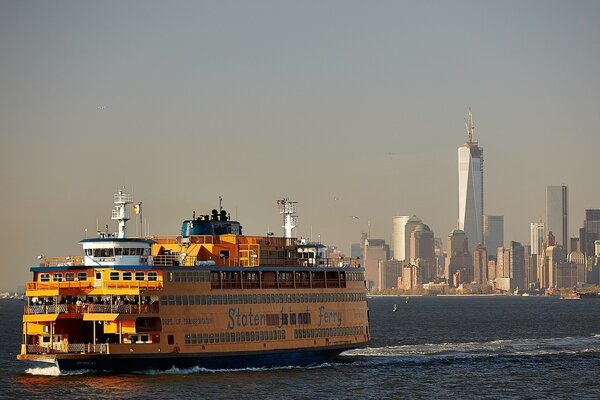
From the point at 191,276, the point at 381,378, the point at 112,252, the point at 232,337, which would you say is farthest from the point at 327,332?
the point at 112,252

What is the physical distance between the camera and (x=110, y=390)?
227 ft

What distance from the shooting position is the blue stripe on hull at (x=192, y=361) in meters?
73.6

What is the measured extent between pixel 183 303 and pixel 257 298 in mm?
6918

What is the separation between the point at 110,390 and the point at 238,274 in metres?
14.0

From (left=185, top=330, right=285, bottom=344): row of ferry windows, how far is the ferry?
0.06 meters

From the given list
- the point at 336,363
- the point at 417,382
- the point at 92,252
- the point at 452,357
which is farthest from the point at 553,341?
the point at 92,252

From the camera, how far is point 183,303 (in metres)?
76.2

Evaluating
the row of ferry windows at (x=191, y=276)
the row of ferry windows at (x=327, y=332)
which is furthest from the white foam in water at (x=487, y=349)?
the row of ferry windows at (x=191, y=276)

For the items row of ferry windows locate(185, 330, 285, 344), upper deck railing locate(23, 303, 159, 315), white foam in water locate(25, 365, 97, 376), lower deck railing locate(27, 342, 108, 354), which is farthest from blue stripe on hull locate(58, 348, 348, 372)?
upper deck railing locate(23, 303, 159, 315)

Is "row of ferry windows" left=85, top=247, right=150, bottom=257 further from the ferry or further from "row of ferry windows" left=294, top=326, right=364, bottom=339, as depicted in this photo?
A: "row of ferry windows" left=294, top=326, right=364, bottom=339

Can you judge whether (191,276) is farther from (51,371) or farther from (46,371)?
(46,371)

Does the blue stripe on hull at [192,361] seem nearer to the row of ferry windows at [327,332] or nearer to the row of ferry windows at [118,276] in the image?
the row of ferry windows at [327,332]

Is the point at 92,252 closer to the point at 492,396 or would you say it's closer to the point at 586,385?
the point at 492,396

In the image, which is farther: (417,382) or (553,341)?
(553,341)
